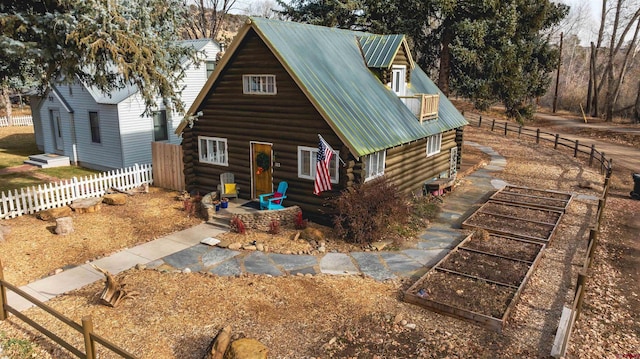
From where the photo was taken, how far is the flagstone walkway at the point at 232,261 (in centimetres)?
1155

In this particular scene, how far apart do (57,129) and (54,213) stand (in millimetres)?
13311

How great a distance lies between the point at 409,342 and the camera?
894 cm

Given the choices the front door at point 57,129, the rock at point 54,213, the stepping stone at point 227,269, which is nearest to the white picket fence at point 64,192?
the rock at point 54,213

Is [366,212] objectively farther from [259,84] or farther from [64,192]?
[64,192]

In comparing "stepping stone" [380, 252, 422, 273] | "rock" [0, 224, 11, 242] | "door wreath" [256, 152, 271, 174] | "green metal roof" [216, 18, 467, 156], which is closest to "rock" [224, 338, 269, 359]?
"stepping stone" [380, 252, 422, 273]

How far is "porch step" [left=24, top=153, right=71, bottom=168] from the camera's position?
2548 cm

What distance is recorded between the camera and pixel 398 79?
2009cm

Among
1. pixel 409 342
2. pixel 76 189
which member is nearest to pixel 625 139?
pixel 409 342

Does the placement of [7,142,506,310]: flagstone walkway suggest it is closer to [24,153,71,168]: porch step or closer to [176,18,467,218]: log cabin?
[176,18,467,218]: log cabin

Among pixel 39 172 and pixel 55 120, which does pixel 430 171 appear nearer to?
pixel 39 172

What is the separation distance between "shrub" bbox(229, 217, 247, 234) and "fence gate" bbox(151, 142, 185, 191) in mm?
6164

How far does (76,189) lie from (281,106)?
9556 millimetres

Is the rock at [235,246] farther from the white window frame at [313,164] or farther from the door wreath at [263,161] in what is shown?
the door wreath at [263,161]

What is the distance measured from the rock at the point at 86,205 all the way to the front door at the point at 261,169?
20.0ft
